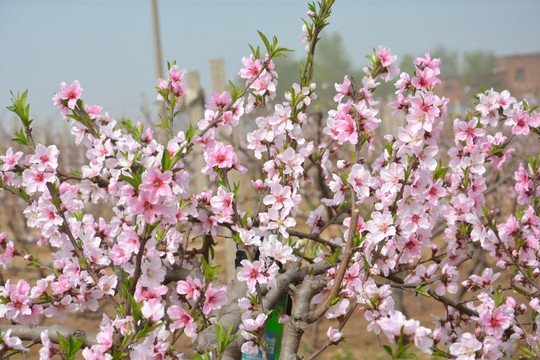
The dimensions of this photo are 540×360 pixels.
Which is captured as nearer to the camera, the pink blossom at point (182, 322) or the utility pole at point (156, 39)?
the pink blossom at point (182, 322)

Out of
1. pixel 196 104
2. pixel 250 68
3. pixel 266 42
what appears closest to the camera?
pixel 266 42

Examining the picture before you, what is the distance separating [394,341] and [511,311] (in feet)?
2.42

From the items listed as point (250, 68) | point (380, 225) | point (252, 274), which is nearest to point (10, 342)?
point (252, 274)

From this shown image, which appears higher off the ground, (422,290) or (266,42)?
(266,42)

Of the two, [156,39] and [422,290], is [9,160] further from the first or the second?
[156,39]

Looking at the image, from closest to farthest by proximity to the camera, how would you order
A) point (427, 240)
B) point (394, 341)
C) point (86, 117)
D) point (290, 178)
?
1. point (394, 341)
2. point (427, 240)
3. point (290, 178)
4. point (86, 117)

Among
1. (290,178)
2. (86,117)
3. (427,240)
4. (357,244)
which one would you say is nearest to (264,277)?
(357,244)

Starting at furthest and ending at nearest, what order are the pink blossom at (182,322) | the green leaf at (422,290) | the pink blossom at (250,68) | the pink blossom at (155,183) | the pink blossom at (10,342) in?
1. the pink blossom at (250,68)
2. the green leaf at (422,290)
3. the pink blossom at (182,322)
4. the pink blossom at (10,342)
5. the pink blossom at (155,183)

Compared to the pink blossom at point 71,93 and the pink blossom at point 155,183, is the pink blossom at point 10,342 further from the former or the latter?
the pink blossom at point 71,93

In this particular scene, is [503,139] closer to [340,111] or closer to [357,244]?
[340,111]

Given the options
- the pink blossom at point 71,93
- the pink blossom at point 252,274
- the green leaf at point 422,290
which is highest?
the pink blossom at point 71,93

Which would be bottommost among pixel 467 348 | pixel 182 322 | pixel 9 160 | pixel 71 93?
pixel 467 348

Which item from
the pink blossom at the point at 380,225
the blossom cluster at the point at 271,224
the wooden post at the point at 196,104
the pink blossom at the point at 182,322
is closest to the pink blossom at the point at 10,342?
the blossom cluster at the point at 271,224

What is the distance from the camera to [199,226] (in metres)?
1.99
